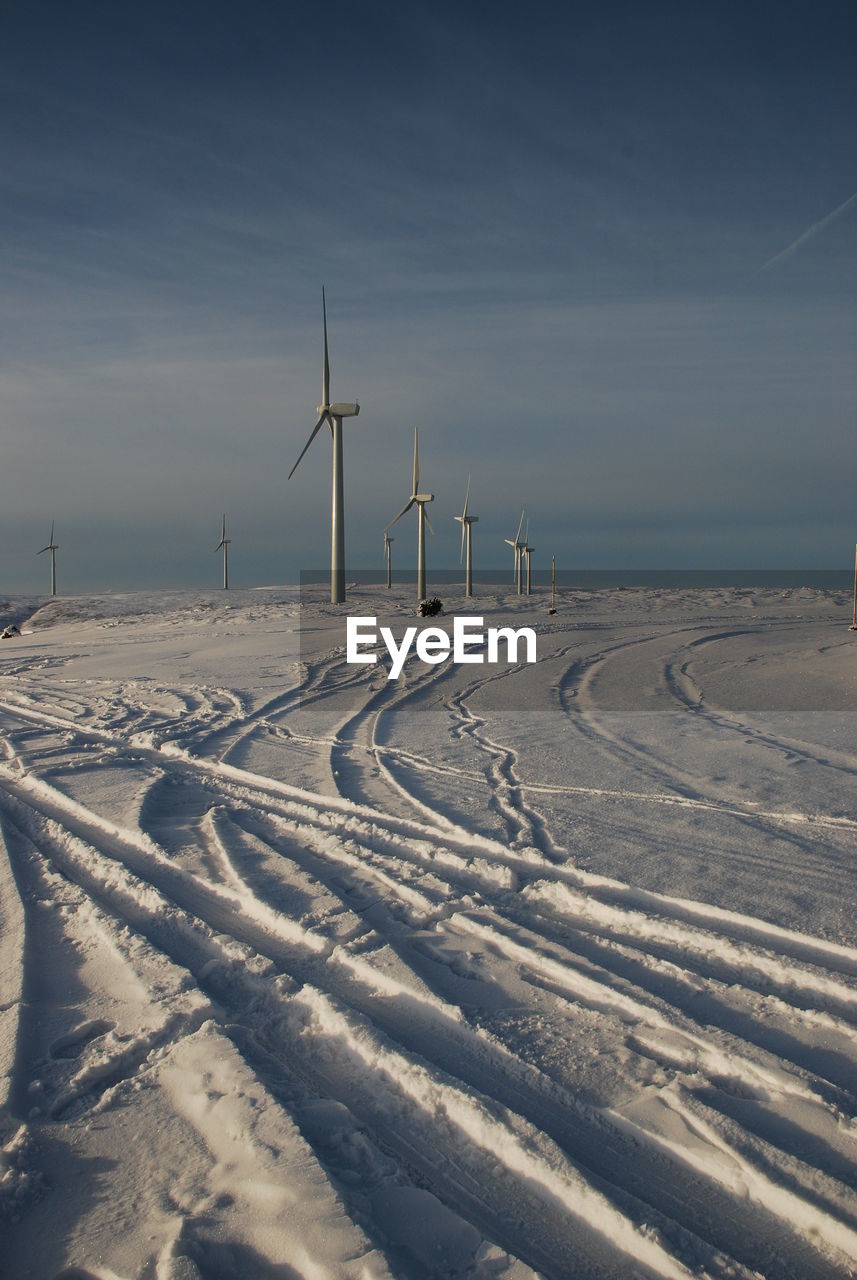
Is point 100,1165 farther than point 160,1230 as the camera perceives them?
Yes

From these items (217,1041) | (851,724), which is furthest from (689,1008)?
(851,724)

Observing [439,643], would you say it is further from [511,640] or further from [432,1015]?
[432,1015]

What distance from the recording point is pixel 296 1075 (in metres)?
3.89

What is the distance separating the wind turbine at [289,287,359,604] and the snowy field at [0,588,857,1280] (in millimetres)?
31970

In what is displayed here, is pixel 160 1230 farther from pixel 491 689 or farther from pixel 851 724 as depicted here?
pixel 491 689

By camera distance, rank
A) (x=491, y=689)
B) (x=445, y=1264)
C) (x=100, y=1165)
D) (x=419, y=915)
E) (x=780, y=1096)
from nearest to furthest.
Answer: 1. (x=445, y=1264)
2. (x=100, y=1165)
3. (x=780, y=1096)
4. (x=419, y=915)
5. (x=491, y=689)

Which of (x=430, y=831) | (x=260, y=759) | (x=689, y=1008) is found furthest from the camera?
(x=260, y=759)

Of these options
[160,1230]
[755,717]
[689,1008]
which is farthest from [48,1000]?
[755,717]

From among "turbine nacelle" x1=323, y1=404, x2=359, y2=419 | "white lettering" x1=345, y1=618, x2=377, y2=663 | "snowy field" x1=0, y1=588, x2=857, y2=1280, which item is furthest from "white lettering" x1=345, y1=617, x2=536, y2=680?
"turbine nacelle" x1=323, y1=404, x2=359, y2=419

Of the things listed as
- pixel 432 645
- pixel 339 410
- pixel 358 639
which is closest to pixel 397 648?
pixel 432 645

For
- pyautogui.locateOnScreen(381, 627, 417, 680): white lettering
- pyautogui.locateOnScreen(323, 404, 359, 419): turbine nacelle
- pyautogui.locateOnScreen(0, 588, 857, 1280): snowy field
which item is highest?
pyautogui.locateOnScreen(323, 404, 359, 419): turbine nacelle

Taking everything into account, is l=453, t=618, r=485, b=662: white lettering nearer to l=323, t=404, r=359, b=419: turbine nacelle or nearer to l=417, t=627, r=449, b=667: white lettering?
l=417, t=627, r=449, b=667: white lettering

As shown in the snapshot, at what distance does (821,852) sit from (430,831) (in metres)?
3.06

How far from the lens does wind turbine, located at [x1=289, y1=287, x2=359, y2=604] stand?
4212 cm
